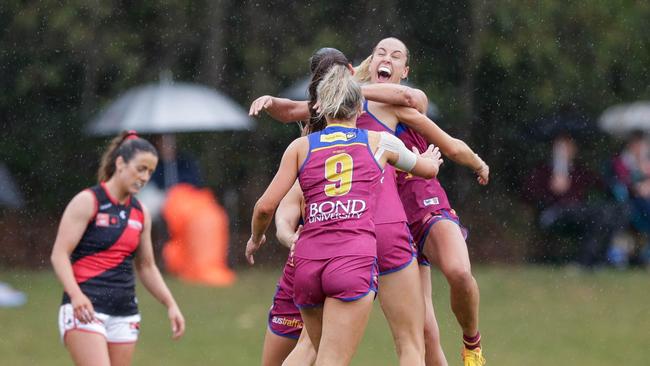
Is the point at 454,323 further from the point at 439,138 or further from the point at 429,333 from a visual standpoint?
the point at 439,138

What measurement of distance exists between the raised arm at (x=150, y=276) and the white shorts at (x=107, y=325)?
27cm

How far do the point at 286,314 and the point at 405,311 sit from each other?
0.85 meters

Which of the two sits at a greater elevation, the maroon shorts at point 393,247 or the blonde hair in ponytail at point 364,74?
the blonde hair in ponytail at point 364,74

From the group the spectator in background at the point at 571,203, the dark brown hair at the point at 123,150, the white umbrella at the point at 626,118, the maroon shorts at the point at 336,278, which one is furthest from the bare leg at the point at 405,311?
the white umbrella at the point at 626,118

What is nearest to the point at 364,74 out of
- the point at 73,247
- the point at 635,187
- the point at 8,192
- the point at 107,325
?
the point at 73,247

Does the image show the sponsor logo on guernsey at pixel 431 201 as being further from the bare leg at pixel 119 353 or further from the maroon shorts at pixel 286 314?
the bare leg at pixel 119 353

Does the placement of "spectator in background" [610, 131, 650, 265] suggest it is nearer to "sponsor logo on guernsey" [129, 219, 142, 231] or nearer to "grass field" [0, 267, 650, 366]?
"grass field" [0, 267, 650, 366]

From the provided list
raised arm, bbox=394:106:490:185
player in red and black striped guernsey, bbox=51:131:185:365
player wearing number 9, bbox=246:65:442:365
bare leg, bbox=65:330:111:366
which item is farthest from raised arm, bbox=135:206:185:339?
raised arm, bbox=394:106:490:185

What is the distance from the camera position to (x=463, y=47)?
2242cm

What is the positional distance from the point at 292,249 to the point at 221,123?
12077 mm

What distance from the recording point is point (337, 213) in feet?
20.5

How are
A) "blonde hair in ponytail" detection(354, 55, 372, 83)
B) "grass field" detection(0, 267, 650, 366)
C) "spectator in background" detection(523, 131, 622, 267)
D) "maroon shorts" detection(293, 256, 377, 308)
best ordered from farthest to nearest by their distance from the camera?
"spectator in background" detection(523, 131, 622, 267)
"grass field" detection(0, 267, 650, 366)
"blonde hair in ponytail" detection(354, 55, 372, 83)
"maroon shorts" detection(293, 256, 377, 308)

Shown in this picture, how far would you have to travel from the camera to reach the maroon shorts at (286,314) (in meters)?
7.16

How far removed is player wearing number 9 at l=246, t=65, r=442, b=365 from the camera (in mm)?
6211
